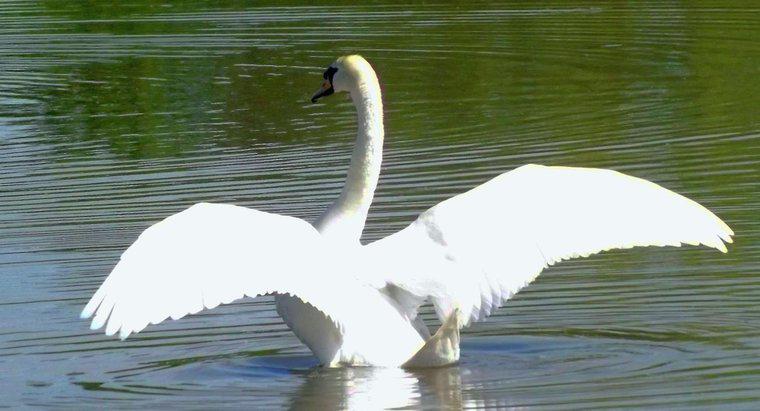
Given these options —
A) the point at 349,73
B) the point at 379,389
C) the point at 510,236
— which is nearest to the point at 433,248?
the point at 510,236

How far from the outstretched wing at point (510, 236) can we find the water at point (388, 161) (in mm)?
368

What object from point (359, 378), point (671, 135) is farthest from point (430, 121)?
point (359, 378)

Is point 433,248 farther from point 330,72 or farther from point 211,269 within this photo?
point 330,72

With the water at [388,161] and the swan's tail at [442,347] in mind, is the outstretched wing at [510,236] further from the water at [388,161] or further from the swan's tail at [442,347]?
the water at [388,161]

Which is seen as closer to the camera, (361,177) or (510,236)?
(510,236)

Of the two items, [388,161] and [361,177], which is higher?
[388,161]

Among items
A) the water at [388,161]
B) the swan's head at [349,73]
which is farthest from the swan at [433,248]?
the swan's head at [349,73]

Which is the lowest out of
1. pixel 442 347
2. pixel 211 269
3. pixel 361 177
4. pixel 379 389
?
pixel 379 389

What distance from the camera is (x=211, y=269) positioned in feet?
22.7

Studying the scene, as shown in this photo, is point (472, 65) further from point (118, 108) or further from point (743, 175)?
point (743, 175)

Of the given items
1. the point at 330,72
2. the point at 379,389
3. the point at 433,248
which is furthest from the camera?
the point at 330,72

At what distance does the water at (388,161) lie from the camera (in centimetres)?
758

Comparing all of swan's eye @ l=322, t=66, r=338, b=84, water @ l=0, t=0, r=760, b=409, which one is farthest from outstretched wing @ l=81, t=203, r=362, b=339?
swan's eye @ l=322, t=66, r=338, b=84

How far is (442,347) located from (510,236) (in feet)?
2.14
